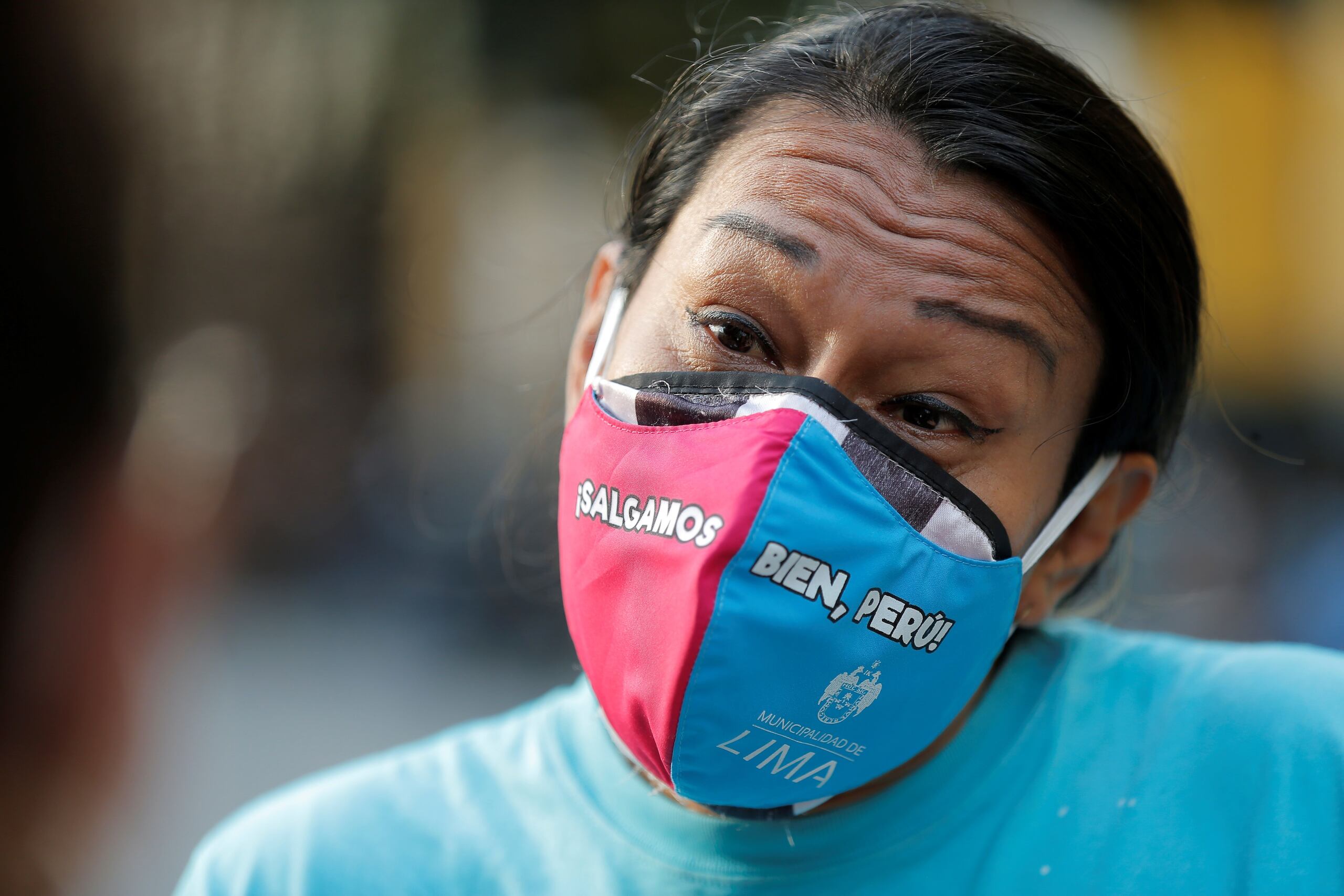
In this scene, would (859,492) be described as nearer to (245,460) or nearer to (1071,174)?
(1071,174)

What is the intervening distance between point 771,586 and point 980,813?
2.08 ft

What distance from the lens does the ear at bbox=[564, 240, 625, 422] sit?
1962 mm

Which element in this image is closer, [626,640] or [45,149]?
[626,640]

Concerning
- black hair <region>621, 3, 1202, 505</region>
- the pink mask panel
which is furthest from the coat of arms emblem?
black hair <region>621, 3, 1202, 505</region>

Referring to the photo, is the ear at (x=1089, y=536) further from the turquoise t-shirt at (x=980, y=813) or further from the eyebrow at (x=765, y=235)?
the eyebrow at (x=765, y=235)

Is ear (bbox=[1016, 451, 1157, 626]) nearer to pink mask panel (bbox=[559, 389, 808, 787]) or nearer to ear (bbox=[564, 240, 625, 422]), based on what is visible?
pink mask panel (bbox=[559, 389, 808, 787])

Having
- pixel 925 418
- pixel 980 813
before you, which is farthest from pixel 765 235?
pixel 980 813

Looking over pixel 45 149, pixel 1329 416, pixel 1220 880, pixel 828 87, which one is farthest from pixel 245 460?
pixel 1329 416

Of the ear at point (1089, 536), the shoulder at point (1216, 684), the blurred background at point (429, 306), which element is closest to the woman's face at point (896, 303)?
the ear at point (1089, 536)

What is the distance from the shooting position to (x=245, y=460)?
7.00 m

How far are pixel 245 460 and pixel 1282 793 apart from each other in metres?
6.71

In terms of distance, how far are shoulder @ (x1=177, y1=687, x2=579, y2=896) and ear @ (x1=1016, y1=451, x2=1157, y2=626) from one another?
0.90 meters

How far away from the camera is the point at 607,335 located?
6.15 feet

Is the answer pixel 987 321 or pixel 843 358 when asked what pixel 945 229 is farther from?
pixel 843 358
